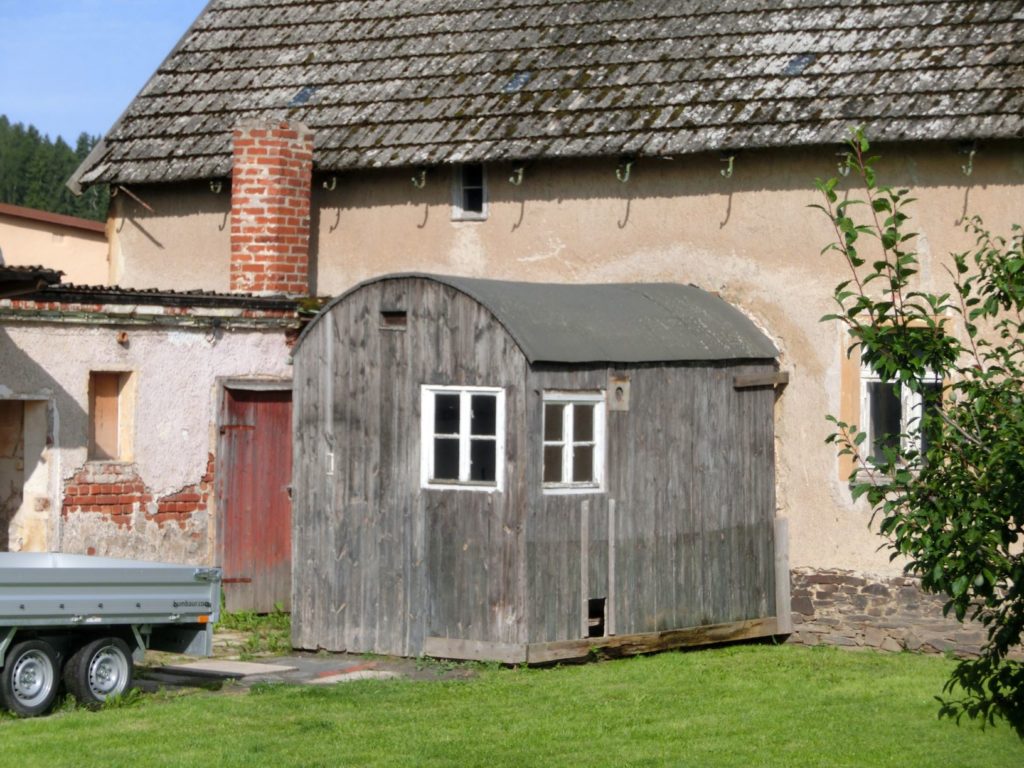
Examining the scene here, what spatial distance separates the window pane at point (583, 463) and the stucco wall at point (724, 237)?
2.53 meters

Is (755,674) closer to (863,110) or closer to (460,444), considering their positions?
(460,444)

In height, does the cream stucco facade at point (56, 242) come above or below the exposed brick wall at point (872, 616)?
above

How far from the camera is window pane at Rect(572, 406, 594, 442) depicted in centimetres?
1417

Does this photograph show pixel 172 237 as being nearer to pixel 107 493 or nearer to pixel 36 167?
pixel 107 493

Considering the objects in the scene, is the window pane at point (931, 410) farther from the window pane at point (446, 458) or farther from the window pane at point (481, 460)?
the window pane at point (446, 458)

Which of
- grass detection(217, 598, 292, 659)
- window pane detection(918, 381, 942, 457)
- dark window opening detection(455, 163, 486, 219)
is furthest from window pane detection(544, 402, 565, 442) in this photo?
window pane detection(918, 381, 942, 457)

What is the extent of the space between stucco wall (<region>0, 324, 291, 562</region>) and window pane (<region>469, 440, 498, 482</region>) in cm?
376

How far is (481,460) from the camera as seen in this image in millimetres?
13977

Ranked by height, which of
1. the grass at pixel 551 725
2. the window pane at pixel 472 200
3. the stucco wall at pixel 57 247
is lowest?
the grass at pixel 551 725

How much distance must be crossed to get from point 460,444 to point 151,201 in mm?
6950

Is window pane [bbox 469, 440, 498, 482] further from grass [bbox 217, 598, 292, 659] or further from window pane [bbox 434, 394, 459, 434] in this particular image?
grass [bbox 217, 598, 292, 659]

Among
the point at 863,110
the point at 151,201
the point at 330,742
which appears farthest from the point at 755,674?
the point at 151,201

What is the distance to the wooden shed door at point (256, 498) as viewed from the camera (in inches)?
661

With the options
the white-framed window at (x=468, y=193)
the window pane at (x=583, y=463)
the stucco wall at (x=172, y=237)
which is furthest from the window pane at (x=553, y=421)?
the stucco wall at (x=172, y=237)
